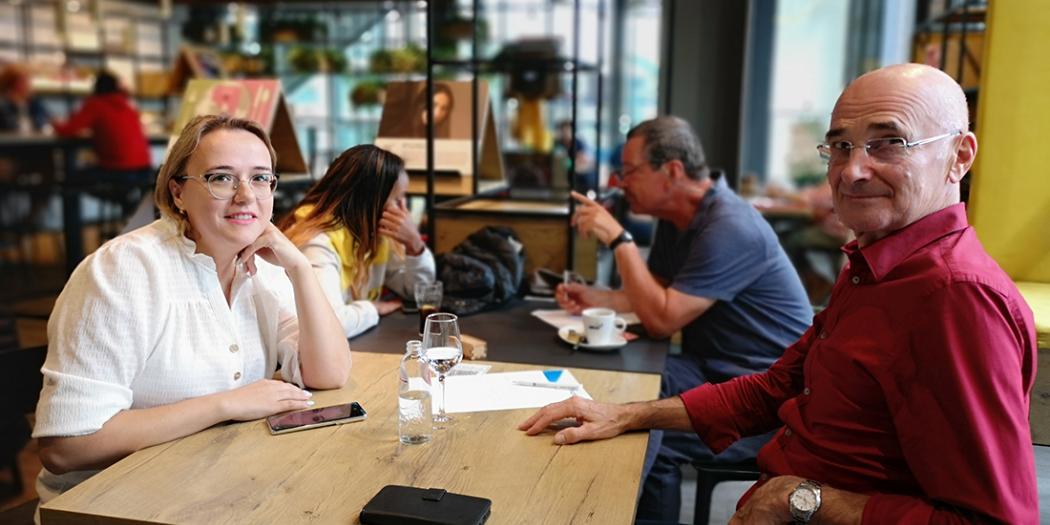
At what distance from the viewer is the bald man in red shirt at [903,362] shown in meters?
1.27

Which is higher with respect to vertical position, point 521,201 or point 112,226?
point 521,201

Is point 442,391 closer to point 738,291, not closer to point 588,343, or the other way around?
point 588,343

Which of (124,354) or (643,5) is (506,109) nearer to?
(643,5)

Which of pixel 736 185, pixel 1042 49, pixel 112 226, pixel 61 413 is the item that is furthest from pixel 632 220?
pixel 61 413

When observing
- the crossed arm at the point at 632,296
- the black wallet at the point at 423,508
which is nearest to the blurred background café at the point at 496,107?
the crossed arm at the point at 632,296

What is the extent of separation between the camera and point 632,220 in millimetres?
6965

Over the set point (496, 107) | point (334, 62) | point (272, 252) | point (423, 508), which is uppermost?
point (334, 62)

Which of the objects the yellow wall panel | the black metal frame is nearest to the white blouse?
the black metal frame

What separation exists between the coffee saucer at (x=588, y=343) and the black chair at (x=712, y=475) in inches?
16.4

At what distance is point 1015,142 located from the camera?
7.80 feet

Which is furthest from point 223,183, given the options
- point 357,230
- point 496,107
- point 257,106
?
point 496,107

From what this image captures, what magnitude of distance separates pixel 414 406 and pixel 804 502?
0.74 m

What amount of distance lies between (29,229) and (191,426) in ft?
22.7

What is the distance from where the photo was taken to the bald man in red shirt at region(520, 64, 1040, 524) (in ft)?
4.18
